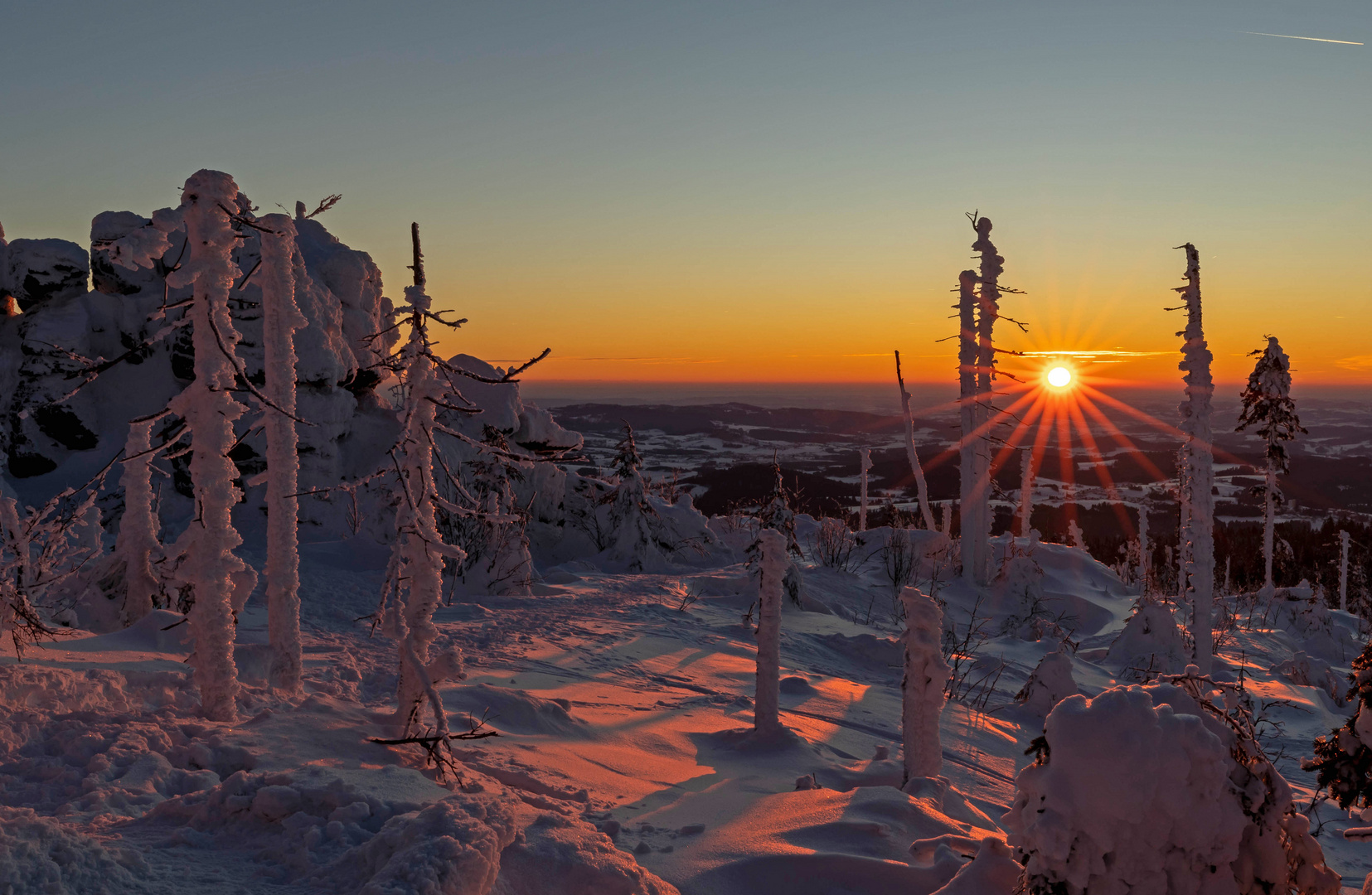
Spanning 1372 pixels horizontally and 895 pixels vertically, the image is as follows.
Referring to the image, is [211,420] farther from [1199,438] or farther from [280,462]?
[1199,438]

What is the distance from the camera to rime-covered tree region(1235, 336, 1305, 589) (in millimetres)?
25625

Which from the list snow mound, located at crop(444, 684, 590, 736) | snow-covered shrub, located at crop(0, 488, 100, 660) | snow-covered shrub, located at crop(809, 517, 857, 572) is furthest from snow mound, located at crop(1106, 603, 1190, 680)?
snow-covered shrub, located at crop(0, 488, 100, 660)

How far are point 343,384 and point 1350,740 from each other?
18193 millimetres

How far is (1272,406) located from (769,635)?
25214mm

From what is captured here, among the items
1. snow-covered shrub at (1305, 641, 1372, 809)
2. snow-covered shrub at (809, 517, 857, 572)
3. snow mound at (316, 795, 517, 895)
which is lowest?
snow-covered shrub at (809, 517, 857, 572)

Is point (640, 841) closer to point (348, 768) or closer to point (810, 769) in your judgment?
point (348, 768)

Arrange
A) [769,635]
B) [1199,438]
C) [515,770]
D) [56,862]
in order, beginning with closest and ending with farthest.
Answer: [56,862]
[515,770]
[769,635]
[1199,438]

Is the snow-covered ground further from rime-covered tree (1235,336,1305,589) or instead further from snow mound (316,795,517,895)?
rime-covered tree (1235,336,1305,589)

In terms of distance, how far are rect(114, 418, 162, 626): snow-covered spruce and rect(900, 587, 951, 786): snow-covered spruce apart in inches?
357

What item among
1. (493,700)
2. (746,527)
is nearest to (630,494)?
(746,527)

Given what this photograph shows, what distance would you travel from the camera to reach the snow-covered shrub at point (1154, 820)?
3256 mm

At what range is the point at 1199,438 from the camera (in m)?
14.5

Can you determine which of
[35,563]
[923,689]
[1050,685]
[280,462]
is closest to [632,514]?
[1050,685]

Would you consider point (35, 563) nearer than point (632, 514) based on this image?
Yes
